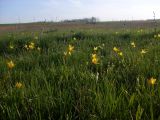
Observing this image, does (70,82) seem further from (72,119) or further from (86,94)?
(72,119)

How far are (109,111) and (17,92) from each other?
0.94 m

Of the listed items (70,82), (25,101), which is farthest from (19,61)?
(25,101)

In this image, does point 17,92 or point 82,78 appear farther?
point 82,78

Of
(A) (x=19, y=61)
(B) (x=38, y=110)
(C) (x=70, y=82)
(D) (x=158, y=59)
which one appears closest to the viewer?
(B) (x=38, y=110)

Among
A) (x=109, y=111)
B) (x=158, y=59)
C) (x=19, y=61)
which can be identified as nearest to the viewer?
(x=109, y=111)

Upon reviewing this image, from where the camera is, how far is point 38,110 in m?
2.42

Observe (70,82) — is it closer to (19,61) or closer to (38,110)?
(38,110)

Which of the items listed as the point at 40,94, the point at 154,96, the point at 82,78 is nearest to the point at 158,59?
the point at 82,78

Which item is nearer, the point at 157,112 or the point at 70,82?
the point at 157,112

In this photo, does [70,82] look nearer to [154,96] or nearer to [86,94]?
[86,94]

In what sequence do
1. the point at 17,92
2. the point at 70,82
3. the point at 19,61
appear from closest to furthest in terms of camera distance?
the point at 17,92
the point at 70,82
the point at 19,61

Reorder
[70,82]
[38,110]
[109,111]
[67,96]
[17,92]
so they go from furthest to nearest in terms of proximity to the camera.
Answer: [70,82], [17,92], [67,96], [38,110], [109,111]

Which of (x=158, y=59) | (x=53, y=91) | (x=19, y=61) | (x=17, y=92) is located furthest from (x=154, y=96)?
(x=19, y=61)

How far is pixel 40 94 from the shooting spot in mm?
2670
